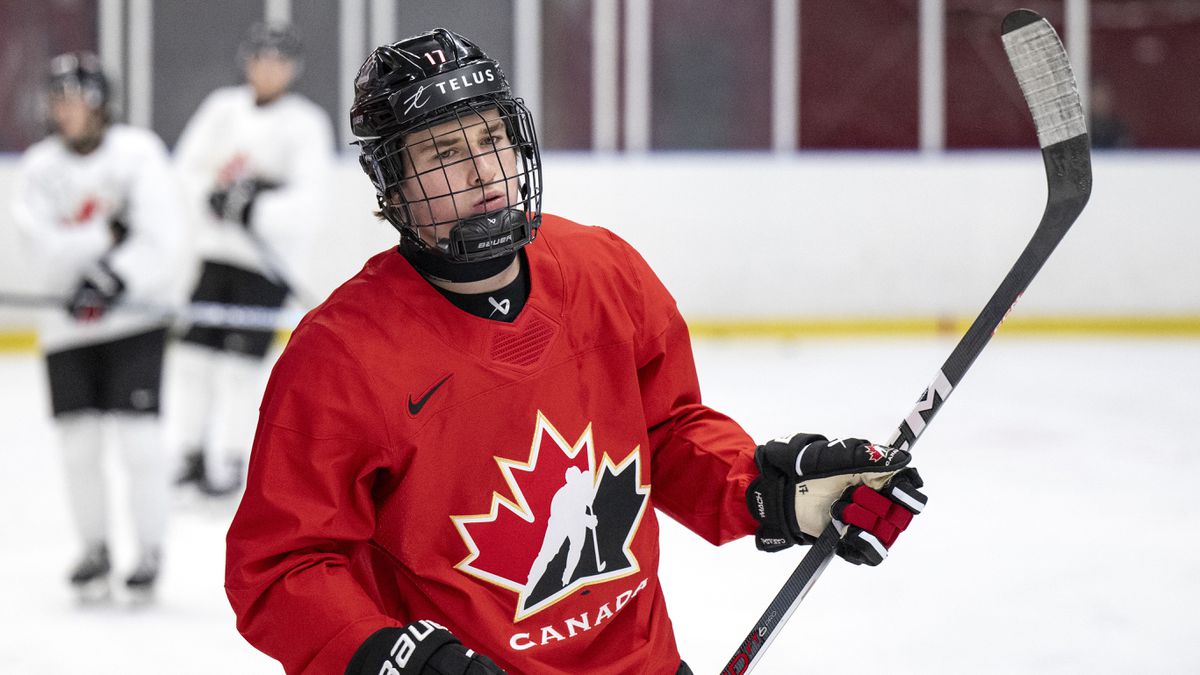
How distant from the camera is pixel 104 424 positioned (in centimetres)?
312

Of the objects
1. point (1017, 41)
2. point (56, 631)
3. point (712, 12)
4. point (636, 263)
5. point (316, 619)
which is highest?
point (712, 12)

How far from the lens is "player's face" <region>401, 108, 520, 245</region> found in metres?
1.32

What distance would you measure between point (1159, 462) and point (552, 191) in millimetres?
3200

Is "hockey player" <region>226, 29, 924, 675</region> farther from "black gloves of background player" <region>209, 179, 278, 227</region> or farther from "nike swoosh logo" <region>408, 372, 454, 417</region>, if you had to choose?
"black gloves of background player" <region>209, 179, 278, 227</region>

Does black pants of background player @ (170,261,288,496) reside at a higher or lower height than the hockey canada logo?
lower

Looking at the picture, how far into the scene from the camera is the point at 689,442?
1.46m

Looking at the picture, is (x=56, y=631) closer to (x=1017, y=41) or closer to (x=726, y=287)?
(x=1017, y=41)

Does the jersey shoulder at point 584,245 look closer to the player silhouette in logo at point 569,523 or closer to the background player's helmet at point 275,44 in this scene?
the player silhouette in logo at point 569,523

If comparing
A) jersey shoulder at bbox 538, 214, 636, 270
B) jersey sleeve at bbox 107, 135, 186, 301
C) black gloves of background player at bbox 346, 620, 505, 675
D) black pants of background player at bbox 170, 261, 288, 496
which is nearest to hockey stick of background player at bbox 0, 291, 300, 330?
black pants of background player at bbox 170, 261, 288, 496

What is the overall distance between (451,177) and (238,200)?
9.22ft

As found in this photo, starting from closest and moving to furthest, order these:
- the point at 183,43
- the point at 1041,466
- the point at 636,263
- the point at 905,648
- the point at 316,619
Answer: the point at 316,619
the point at 636,263
the point at 905,648
the point at 1041,466
the point at 183,43

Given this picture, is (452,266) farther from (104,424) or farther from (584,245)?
(104,424)

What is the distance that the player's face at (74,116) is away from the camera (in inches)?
121

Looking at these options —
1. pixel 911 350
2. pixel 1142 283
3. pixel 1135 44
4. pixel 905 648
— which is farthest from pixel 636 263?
Result: pixel 1135 44
